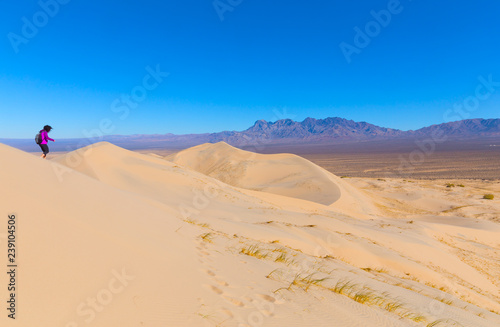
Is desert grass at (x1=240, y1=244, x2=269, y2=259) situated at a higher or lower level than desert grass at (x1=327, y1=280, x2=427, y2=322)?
higher

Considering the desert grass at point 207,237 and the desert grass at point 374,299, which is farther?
the desert grass at point 207,237

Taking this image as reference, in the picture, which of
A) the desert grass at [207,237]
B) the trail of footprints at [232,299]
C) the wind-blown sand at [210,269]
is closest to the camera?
the wind-blown sand at [210,269]

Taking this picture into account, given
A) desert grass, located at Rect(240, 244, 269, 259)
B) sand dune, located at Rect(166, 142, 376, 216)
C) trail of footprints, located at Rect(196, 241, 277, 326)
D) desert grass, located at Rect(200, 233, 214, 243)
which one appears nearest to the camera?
trail of footprints, located at Rect(196, 241, 277, 326)

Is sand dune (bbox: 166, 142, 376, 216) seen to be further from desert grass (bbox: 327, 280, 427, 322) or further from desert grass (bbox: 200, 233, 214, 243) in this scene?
desert grass (bbox: 327, 280, 427, 322)

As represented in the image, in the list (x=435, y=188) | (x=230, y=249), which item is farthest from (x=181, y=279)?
(x=435, y=188)

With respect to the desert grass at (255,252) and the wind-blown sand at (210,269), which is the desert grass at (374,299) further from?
the desert grass at (255,252)

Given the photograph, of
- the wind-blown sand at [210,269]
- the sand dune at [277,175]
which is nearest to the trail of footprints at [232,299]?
the wind-blown sand at [210,269]

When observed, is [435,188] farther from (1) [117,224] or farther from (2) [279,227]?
(1) [117,224]

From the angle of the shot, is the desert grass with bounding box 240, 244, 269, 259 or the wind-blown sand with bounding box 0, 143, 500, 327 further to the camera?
the desert grass with bounding box 240, 244, 269, 259

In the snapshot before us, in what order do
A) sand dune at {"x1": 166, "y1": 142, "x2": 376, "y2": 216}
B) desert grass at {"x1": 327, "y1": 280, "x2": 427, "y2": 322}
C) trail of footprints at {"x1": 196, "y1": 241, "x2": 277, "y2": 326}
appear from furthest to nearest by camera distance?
sand dune at {"x1": 166, "y1": 142, "x2": 376, "y2": 216}, desert grass at {"x1": 327, "y1": 280, "x2": 427, "y2": 322}, trail of footprints at {"x1": 196, "y1": 241, "x2": 277, "y2": 326}

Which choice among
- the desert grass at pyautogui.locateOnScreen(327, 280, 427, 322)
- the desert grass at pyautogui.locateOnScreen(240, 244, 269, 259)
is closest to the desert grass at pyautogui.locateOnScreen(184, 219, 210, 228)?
the desert grass at pyautogui.locateOnScreen(240, 244, 269, 259)

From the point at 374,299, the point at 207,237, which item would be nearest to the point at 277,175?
the point at 207,237
